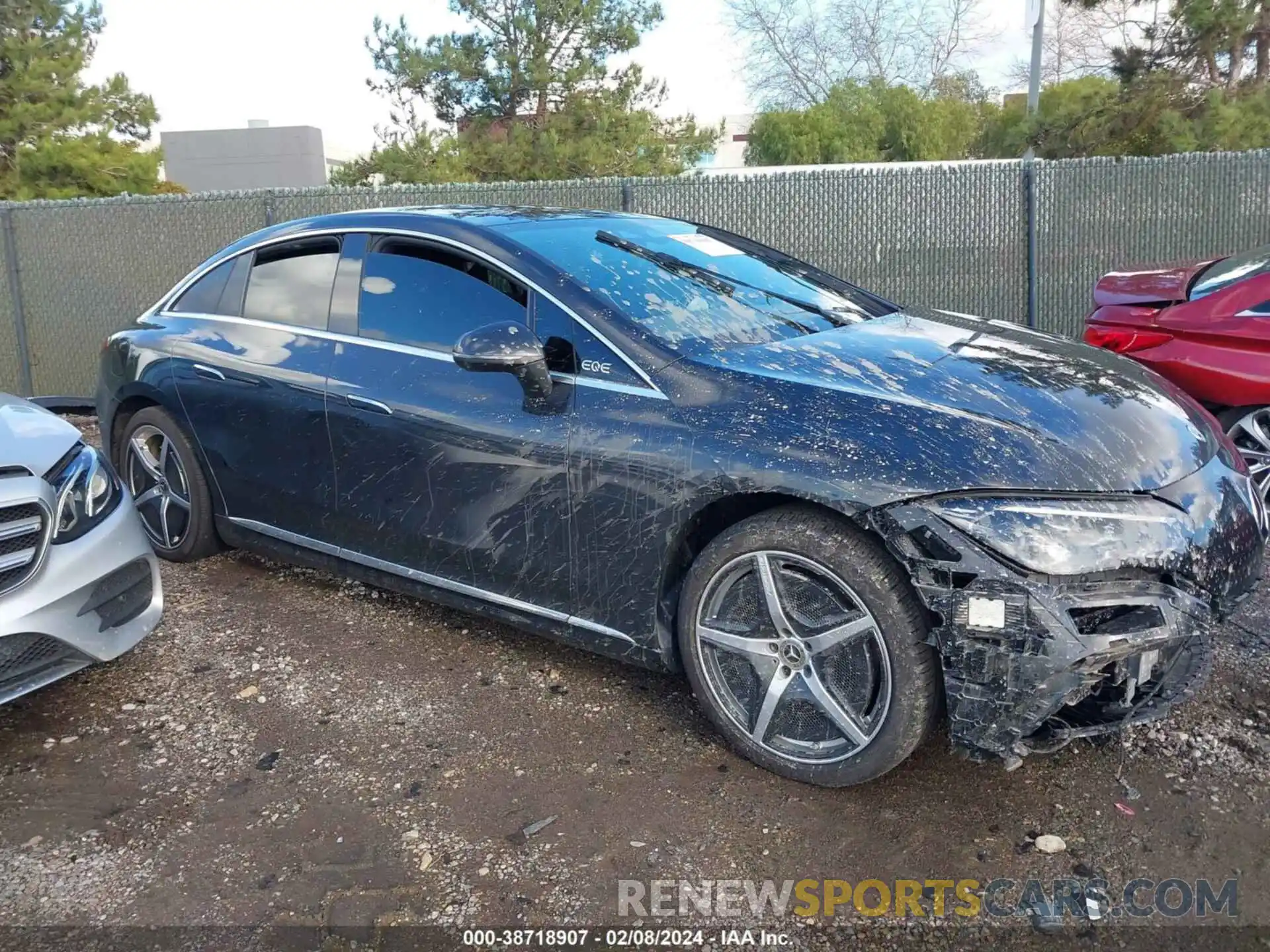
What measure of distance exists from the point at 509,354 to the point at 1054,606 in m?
1.67

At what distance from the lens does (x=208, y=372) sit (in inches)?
167

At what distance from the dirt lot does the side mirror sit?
110 centimetres

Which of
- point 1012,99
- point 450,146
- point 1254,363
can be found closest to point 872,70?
point 1012,99

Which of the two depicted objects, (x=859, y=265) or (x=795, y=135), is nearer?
(x=859, y=265)

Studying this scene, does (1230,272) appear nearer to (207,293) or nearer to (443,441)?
(443,441)

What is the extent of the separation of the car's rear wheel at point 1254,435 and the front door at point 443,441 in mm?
3353

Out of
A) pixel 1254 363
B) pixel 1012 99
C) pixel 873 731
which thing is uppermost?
pixel 1012 99

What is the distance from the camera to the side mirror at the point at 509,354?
3117 millimetres

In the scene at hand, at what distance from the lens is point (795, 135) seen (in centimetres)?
2864

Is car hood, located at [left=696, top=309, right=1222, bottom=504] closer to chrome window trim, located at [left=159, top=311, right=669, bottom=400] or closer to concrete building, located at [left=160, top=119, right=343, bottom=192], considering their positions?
chrome window trim, located at [left=159, top=311, right=669, bottom=400]

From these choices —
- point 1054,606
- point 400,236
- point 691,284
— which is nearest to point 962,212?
point 691,284

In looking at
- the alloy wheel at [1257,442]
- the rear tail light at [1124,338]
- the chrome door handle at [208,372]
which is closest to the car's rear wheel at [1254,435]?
the alloy wheel at [1257,442]

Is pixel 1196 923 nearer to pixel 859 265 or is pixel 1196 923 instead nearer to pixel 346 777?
pixel 346 777

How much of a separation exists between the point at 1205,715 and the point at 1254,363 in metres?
2.14
